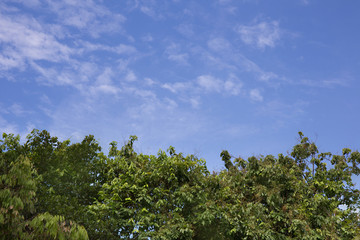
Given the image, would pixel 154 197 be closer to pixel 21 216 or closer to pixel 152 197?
pixel 152 197

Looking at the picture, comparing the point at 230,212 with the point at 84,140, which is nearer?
the point at 84,140

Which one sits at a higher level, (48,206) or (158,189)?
(158,189)

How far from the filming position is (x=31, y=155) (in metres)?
12.7

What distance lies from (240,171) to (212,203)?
5.82m

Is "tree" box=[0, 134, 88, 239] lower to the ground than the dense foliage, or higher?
lower

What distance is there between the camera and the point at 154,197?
47.5ft

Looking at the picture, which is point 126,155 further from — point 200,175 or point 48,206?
point 48,206

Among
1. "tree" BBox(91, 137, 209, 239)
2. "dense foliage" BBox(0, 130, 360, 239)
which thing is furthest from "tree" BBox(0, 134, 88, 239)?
"tree" BBox(91, 137, 209, 239)

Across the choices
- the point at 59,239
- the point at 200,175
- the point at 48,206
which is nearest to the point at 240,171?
the point at 200,175

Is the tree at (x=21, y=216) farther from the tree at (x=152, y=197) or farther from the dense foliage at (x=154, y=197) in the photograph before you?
the tree at (x=152, y=197)

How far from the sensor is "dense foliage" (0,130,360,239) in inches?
357

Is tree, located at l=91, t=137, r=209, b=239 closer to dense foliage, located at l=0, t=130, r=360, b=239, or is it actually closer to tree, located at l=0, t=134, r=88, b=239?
dense foliage, located at l=0, t=130, r=360, b=239

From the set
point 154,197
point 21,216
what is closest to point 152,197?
point 154,197

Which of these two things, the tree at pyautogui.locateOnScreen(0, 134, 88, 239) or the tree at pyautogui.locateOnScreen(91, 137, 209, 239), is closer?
the tree at pyautogui.locateOnScreen(0, 134, 88, 239)
